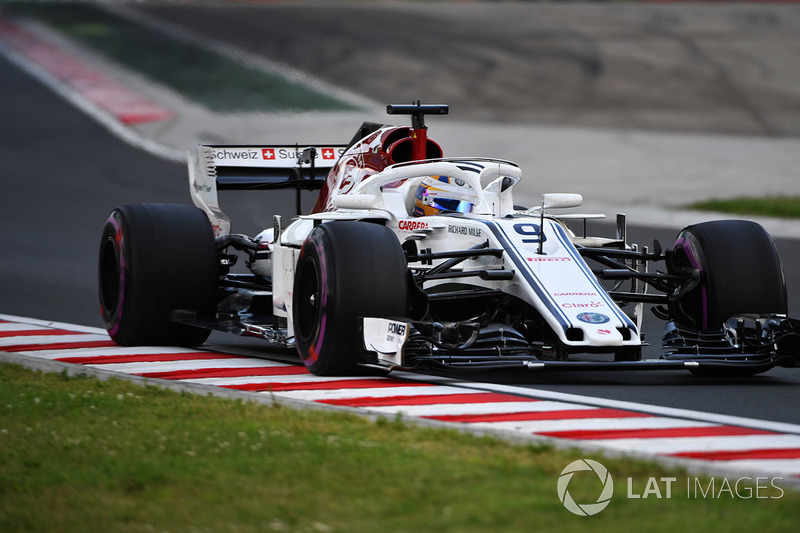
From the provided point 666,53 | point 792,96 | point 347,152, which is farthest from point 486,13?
point 347,152

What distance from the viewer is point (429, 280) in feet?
33.4

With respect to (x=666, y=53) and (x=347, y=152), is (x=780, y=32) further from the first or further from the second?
(x=347, y=152)

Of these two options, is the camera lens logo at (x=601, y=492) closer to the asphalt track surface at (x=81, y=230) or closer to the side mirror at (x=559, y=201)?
the asphalt track surface at (x=81, y=230)

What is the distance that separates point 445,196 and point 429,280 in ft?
2.94

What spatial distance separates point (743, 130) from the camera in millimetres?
32188

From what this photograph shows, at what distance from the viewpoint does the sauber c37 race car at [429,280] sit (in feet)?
30.6

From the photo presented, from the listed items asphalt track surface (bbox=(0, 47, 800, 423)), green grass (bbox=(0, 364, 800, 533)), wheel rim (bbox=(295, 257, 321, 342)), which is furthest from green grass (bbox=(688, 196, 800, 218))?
green grass (bbox=(0, 364, 800, 533))

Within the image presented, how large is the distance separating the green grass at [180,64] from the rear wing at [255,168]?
63.1ft

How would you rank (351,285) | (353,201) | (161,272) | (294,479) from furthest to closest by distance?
1. (161,272)
2. (353,201)
3. (351,285)
4. (294,479)

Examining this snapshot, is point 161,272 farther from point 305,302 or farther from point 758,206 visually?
point 758,206

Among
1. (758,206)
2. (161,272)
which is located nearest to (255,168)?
(161,272)

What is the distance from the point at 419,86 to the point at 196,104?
6498mm

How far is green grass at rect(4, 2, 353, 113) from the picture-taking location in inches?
1320

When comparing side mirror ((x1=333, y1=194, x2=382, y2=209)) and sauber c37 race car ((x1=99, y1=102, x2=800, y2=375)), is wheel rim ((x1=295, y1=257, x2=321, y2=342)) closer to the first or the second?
sauber c37 race car ((x1=99, y1=102, x2=800, y2=375))
